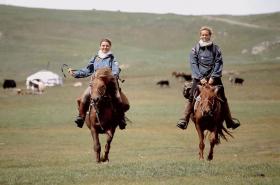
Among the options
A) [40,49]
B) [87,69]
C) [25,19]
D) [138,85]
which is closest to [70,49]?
[40,49]

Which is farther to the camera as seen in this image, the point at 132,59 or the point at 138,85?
the point at 132,59

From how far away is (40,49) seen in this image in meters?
120

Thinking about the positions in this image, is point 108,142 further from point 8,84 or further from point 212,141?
point 8,84

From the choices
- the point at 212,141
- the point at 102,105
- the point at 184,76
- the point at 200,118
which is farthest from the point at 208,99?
the point at 184,76

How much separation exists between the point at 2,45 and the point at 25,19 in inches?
1145

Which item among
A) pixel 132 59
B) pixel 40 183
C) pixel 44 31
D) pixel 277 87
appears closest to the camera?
pixel 40 183

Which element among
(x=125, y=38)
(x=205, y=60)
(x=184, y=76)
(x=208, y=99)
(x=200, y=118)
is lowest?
(x=125, y=38)

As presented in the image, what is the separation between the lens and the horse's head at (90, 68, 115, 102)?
42.9 ft

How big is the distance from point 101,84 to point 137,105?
109 ft

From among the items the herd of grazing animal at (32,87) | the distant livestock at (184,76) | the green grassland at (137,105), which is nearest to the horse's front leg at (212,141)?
the green grassland at (137,105)

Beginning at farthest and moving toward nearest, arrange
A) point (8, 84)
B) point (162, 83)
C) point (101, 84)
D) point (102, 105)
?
1. point (8, 84)
2. point (162, 83)
3. point (102, 105)
4. point (101, 84)

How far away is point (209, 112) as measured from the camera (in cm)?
1353

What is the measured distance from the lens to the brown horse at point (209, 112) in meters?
13.6

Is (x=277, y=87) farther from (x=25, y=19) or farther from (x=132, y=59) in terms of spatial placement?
(x=25, y=19)
